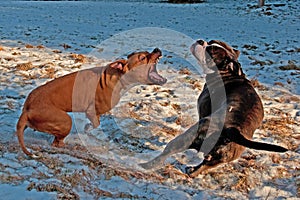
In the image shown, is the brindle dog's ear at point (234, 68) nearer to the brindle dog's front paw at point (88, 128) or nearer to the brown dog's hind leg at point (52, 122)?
the brindle dog's front paw at point (88, 128)

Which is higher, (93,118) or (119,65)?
(119,65)

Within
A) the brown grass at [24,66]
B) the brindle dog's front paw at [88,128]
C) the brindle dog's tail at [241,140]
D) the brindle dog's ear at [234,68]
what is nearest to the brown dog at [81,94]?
the brindle dog's front paw at [88,128]

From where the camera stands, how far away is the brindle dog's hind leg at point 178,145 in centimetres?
358

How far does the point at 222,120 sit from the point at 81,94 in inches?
66.8

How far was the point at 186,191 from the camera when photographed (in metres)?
3.31

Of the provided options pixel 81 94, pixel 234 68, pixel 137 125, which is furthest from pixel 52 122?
pixel 234 68

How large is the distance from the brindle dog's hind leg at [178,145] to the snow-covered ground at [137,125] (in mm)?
100

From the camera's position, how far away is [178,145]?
3617mm

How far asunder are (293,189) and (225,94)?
123cm

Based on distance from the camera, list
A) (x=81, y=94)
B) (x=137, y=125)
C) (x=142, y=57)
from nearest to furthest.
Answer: (x=81, y=94) < (x=142, y=57) < (x=137, y=125)

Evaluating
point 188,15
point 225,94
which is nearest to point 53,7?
point 188,15

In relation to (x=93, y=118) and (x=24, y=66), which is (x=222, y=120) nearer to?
(x=93, y=118)

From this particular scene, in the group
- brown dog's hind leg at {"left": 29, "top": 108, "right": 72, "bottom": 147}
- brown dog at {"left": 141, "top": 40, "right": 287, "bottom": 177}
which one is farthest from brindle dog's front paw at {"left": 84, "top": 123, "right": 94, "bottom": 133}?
brown dog at {"left": 141, "top": 40, "right": 287, "bottom": 177}

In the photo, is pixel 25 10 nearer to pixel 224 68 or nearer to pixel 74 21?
pixel 74 21
